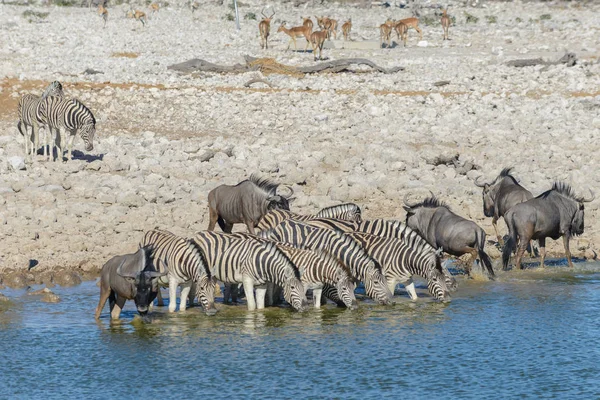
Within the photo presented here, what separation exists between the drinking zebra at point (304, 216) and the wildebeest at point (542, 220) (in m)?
2.02

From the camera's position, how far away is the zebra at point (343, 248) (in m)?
11.9

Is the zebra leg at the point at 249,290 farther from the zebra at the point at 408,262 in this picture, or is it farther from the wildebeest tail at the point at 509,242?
the wildebeest tail at the point at 509,242

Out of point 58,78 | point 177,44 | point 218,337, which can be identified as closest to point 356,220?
point 218,337

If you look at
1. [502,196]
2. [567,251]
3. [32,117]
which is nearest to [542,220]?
[567,251]

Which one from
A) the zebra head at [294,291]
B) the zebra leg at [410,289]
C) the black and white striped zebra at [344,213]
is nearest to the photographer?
the zebra head at [294,291]

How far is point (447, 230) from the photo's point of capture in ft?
43.4

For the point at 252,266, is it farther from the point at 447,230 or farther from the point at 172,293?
the point at 447,230

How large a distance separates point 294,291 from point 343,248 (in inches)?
38.9

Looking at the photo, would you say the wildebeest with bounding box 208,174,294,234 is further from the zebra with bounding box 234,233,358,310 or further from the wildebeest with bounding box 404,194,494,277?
the zebra with bounding box 234,233,358,310

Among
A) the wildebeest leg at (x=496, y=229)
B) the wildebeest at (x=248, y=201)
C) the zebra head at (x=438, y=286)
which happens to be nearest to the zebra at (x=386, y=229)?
the zebra head at (x=438, y=286)

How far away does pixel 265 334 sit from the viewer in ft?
35.0

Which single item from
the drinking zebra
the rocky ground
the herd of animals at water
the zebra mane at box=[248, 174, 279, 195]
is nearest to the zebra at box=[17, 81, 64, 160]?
the rocky ground

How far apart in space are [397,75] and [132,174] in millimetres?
11755

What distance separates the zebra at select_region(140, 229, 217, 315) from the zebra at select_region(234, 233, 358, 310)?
92 centimetres
